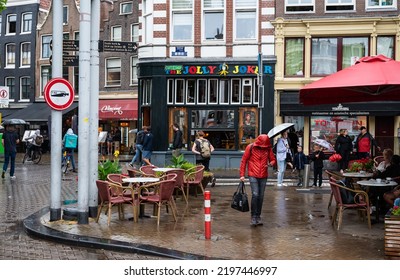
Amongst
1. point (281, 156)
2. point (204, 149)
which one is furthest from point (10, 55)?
point (281, 156)

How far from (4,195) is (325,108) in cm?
1392

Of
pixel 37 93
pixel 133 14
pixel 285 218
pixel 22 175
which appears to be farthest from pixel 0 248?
pixel 37 93

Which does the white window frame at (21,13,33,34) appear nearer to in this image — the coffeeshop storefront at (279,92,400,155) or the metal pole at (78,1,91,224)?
the coffeeshop storefront at (279,92,400,155)

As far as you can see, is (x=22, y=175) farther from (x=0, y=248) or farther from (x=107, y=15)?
(x=107, y=15)

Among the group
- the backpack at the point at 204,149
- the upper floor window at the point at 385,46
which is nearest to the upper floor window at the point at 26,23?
the upper floor window at the point at 385,46

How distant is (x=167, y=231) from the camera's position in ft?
29.2

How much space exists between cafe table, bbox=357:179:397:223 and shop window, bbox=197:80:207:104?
13993 mm

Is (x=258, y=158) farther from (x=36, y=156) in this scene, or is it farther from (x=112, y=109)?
(x=112, y=109)

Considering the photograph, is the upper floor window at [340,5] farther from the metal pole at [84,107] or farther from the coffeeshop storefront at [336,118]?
the metal pole at [84,107]

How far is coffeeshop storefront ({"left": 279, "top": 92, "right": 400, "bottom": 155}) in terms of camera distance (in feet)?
72.8

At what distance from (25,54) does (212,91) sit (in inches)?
931

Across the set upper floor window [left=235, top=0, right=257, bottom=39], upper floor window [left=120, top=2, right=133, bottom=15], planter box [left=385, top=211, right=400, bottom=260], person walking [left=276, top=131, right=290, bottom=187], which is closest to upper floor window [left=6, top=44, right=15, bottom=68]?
upper floor window [left=120, top=2, right=133, bottom=15]

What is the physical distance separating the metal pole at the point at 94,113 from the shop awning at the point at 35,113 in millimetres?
27132

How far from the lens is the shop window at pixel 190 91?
77.3 feet
